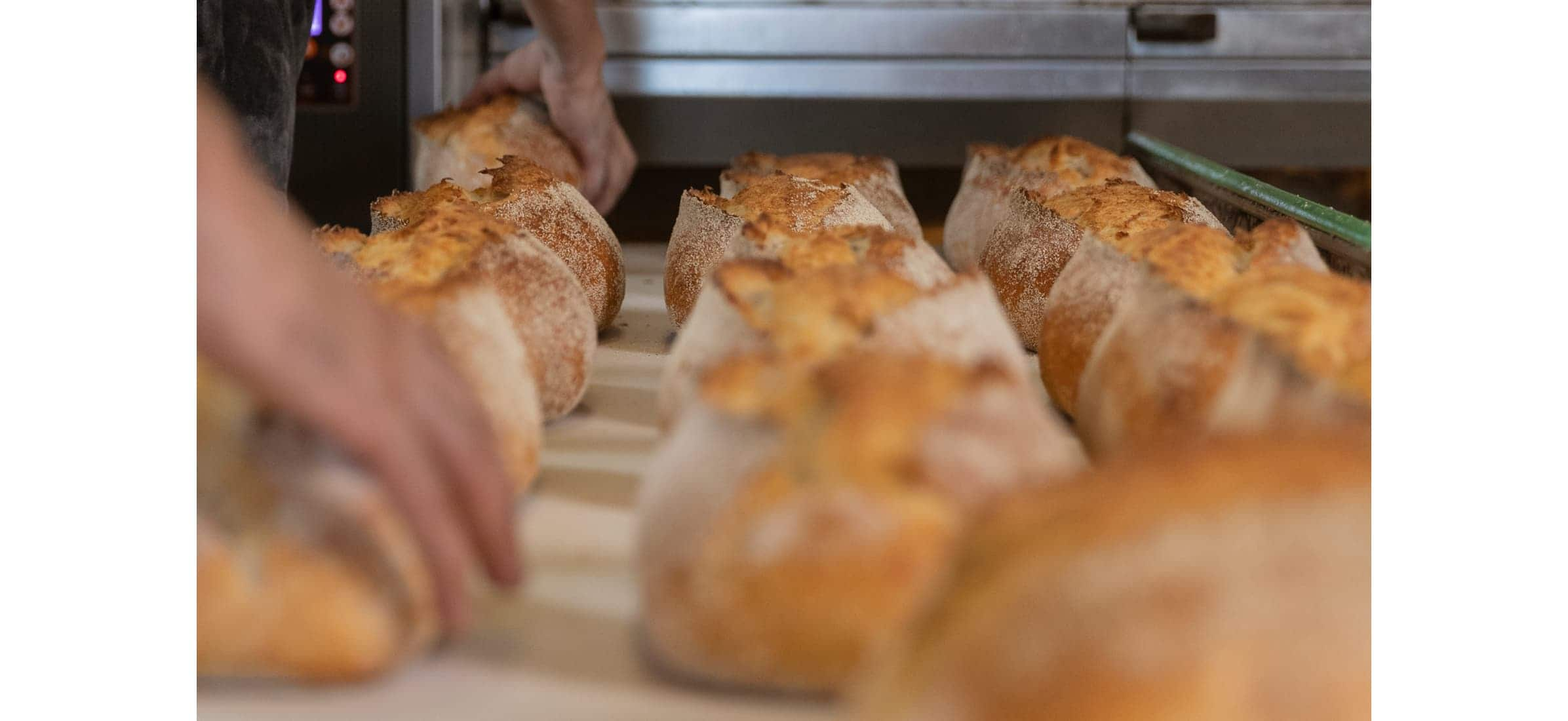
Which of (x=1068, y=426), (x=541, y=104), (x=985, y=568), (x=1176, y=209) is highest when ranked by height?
(x=541, y=104)

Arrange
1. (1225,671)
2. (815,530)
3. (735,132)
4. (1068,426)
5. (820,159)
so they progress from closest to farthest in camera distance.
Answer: (1225,671)
(815,530)
(1068,426)
(820,159)
(735,132)

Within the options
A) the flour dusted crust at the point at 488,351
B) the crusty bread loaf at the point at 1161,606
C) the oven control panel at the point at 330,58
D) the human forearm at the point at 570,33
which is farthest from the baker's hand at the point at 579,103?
the crusty bread loaf at the point at 1161,606

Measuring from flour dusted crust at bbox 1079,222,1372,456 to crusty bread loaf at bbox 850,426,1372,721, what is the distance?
12 cm

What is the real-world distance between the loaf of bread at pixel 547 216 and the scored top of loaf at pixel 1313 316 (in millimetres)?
1044

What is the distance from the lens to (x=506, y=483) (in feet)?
3.10

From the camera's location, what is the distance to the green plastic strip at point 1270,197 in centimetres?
158

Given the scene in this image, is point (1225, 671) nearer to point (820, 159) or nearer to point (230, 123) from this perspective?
point (230, 123)

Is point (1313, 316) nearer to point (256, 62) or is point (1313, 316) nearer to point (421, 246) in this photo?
point (421, 246)

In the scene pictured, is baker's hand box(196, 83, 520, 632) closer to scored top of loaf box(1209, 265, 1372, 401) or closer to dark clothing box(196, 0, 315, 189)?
scored top of loaf box(1209, 265, 1372, 401)

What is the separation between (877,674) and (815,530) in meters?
0.11

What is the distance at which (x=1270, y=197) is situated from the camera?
79.2 inches

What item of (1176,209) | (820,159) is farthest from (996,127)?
(1176,209)

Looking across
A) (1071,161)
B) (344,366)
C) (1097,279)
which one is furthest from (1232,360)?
(1071,161)

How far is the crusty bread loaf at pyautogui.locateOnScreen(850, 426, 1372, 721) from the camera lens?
2.35ft
